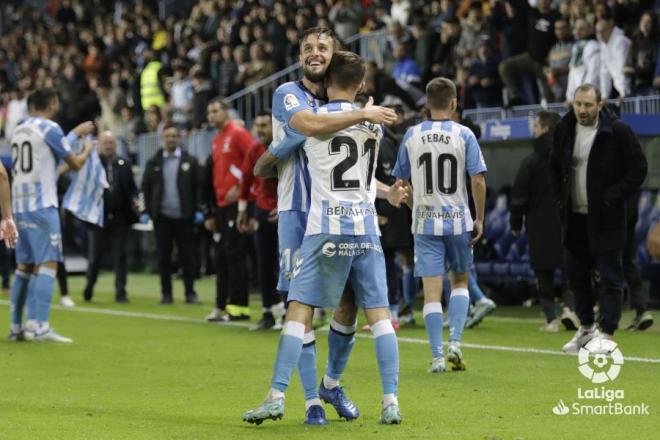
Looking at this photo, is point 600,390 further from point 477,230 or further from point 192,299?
point 192,299

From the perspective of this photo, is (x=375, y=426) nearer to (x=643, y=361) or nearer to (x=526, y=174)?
(x=643, y=361)

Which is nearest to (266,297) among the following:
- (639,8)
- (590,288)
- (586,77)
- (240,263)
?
(240,263)

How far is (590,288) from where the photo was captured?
437 inches

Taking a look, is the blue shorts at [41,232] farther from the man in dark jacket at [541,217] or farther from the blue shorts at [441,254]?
the man in dark jacket at [541,217]

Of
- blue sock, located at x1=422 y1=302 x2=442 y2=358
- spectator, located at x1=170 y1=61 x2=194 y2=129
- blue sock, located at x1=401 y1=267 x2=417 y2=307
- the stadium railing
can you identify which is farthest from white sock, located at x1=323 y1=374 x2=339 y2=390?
spectator, located at x1=170 y1=61 x2=194 y2=129

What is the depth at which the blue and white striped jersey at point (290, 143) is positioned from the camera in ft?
24.5

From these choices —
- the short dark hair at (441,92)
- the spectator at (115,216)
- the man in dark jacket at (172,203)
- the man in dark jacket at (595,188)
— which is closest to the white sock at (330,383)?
the short dark hair at (441,92)

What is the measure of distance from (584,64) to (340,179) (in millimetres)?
10786

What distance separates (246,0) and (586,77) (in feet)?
38.3

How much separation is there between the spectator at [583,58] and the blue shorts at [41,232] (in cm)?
738

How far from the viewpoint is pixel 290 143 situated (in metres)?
7.55

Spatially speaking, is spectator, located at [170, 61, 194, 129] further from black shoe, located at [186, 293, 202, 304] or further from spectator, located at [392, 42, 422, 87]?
black shoe, located at [186, 293, 202, 304]

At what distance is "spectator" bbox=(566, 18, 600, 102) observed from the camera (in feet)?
57.1

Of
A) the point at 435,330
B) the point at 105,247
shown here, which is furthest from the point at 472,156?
the point at 105,247
